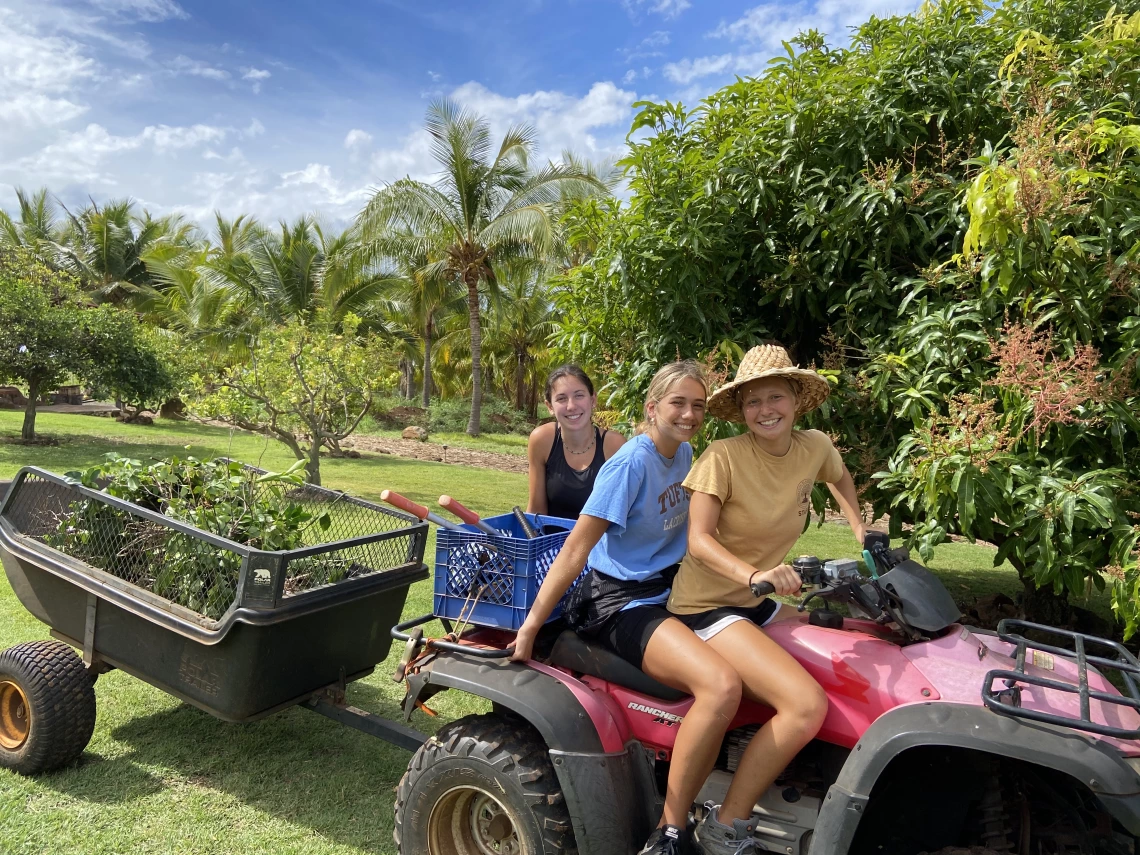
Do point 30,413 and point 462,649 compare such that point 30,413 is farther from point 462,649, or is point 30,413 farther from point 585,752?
point 585,752

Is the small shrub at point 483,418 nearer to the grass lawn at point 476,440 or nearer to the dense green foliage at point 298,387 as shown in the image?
the grass lawn at point 476,440

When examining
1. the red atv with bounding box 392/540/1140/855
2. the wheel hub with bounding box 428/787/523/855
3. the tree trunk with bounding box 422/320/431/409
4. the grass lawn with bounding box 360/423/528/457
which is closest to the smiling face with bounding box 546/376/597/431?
the red atv with bounding box 392/540/1140/855

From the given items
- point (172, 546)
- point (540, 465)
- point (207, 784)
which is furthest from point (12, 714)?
point (540, 465)

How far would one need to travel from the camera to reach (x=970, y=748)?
6.45 feet

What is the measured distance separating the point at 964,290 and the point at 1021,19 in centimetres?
171

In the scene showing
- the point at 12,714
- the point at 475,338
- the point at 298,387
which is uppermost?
the point at 475,338

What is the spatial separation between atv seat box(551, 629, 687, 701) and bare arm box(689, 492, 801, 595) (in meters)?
0.39

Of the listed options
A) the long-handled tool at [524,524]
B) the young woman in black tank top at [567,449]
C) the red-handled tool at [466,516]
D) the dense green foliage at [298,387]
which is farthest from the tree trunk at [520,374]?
the red-handled tool at [466,516]

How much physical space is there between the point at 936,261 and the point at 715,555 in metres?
2.73

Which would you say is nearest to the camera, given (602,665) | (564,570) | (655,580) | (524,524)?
(564,570)

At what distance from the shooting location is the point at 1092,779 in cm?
181

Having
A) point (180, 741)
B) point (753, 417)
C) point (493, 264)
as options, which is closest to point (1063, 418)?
point (753, 417)

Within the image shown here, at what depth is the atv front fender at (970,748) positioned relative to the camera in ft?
5.94

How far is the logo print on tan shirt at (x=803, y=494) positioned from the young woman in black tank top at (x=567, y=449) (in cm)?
→ 116
